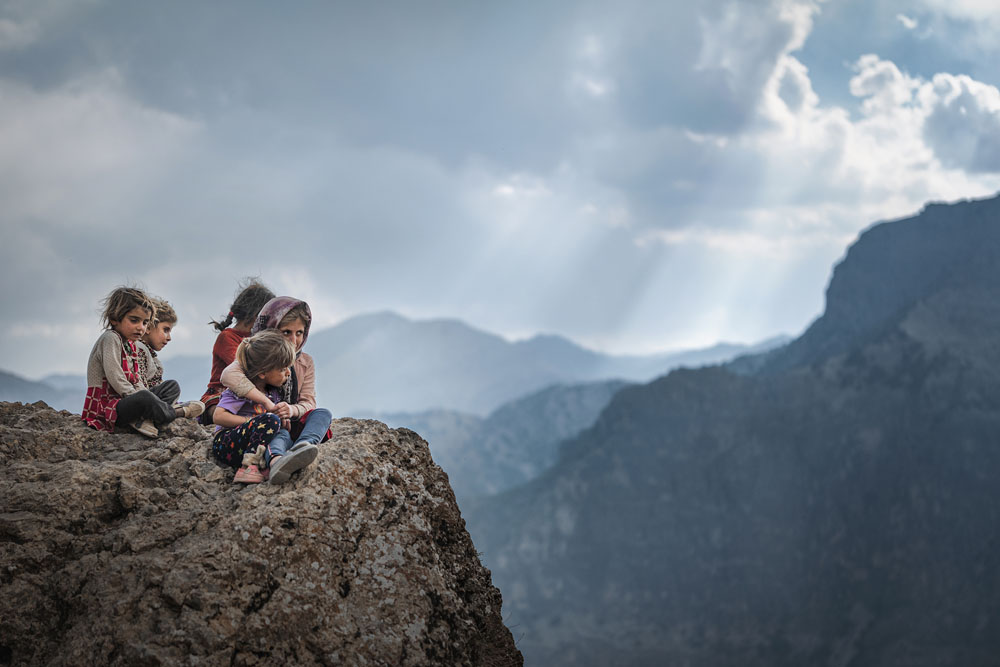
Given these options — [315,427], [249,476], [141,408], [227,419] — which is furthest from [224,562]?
[141,408]

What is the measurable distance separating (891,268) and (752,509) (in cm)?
7523

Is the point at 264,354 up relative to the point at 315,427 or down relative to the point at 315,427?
up

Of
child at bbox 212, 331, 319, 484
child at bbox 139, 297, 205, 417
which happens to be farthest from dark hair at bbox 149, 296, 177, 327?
child at bbox 212, 331, 319, 484

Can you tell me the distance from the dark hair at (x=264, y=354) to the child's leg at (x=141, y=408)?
1.08 meters

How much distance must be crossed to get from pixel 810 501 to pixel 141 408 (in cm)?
15994

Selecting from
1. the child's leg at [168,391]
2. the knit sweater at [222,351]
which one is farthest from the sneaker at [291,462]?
A: the knit sweater at [222,351]

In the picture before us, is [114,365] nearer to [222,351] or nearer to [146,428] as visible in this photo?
[146,428]

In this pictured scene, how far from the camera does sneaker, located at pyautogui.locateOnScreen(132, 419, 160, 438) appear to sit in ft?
23.8

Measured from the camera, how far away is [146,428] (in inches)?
286

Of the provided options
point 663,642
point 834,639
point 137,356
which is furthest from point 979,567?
point 137,356

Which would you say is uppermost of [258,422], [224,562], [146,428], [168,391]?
[168,391]

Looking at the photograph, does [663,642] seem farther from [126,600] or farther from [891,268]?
[126,600]

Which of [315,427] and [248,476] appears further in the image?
[315,427]

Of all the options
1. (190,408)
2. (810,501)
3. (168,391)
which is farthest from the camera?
(810,501)
